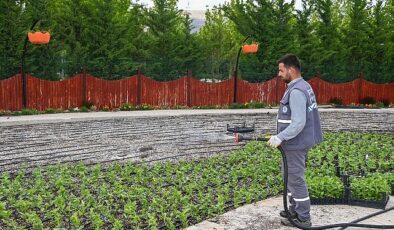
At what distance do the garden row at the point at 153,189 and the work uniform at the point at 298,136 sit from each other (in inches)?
41.1

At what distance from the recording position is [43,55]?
2298cm

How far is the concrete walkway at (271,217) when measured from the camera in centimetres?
522

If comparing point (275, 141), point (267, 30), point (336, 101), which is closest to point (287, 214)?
point (275, 141)

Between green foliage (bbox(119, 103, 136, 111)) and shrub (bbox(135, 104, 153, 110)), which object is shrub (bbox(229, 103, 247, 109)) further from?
green foliage (bbox(119, 103, 136, 111))

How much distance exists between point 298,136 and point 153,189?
2.64 m

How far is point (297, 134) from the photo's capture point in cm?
498

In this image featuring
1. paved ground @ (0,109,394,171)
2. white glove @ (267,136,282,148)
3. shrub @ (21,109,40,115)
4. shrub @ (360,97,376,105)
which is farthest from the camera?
shrub @ (360,97,376,105)

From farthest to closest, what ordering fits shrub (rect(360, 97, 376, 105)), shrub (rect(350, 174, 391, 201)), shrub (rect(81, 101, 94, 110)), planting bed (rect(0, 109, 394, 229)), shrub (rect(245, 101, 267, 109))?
shrub (rect(360, 97, 376, 105)) < shrub (rect(245, 101, 267, 109)) < shrub (rect(81, 101, 94, 110)) < shrub (rect(350, 174, 391, 201)) < planting bed (rect(0, 109, 394, 229))

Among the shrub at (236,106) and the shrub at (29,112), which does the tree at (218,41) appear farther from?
the shrub at (29,112)

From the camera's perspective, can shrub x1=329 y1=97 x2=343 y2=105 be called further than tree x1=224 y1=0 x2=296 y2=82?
No

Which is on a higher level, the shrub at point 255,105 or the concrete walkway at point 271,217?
the shrub at point 255,105

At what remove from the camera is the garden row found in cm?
551

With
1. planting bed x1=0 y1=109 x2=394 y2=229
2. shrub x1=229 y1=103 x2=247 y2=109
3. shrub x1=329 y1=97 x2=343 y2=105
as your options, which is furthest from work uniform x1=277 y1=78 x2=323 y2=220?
shrub x1=329 y1=97 x2=343 y2=105

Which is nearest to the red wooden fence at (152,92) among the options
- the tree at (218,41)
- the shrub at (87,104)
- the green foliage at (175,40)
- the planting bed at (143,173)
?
the shrub at (87,104)
